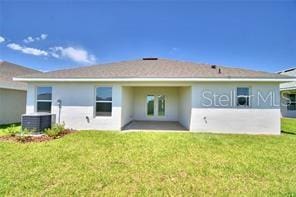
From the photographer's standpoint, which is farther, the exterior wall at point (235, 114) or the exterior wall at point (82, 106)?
the exterior wall at point (82, 106)

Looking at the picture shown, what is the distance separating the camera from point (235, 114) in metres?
10.4

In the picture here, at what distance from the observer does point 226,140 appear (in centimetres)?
856

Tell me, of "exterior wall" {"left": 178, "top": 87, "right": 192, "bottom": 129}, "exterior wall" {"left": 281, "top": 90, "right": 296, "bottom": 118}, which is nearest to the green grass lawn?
"exterior wall" {"left": 178, "top": 87, "right": 192, "bottom": 129}

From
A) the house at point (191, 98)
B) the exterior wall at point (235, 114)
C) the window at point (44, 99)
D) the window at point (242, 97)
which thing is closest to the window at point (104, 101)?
the house at point (191, 98)

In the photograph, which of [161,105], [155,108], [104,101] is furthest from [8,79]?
[161,105]

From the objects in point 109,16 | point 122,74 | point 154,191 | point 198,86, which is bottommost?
point 154,191

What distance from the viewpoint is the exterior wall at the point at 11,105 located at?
12.9 meters

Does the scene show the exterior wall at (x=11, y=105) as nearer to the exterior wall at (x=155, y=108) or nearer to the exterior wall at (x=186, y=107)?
the exterior wall at (x=155, y=108)

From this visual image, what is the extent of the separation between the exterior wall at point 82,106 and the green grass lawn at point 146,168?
2.74m

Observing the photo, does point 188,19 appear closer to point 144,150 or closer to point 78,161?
point 144,150

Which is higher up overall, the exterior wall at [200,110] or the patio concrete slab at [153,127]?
the exterior wall at [200,110]

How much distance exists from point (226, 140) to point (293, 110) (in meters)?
18.7

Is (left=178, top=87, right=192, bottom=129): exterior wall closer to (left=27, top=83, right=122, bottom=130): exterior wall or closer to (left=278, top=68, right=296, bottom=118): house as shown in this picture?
(left=27, top=83, right=122, bottom=130): exterior wall

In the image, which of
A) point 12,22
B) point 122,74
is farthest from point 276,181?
point 12,22
